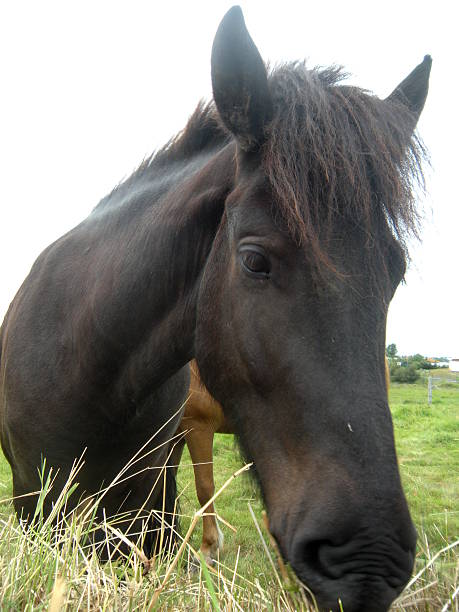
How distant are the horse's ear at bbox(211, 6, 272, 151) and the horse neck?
9.8 inches

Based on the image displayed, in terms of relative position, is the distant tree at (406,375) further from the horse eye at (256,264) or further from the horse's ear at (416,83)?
the horse eye at (256,264)

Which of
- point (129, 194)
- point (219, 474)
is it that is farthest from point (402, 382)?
point (129, 194)

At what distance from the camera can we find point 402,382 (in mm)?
31781

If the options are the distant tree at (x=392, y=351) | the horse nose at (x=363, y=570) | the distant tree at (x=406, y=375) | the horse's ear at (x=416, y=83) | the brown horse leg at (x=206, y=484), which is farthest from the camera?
the distant tree at (x=392, y=351)

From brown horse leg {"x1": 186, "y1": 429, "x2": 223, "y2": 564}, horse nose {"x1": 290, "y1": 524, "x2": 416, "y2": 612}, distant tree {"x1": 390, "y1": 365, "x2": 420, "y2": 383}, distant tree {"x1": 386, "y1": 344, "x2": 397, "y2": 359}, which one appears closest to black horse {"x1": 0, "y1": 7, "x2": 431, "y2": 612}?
horse nose {"x1": 290, "y1": 524, "x2": 416, "y2": 612}

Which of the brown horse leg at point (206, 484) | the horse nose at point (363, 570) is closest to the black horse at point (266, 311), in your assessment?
the horse nose at point (363, 570)

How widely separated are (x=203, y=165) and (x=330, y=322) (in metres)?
1.32

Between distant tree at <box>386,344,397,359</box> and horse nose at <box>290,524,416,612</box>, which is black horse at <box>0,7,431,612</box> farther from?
distant tree at <box>386,344,397,359</box>

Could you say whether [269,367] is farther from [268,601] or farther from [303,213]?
[268,601]

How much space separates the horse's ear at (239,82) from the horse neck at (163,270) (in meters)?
0.25

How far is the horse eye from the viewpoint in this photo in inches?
74.4

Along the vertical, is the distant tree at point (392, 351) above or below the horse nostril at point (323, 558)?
below

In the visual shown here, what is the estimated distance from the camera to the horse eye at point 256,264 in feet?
6.20

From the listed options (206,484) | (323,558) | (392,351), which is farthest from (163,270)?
(392,351)
